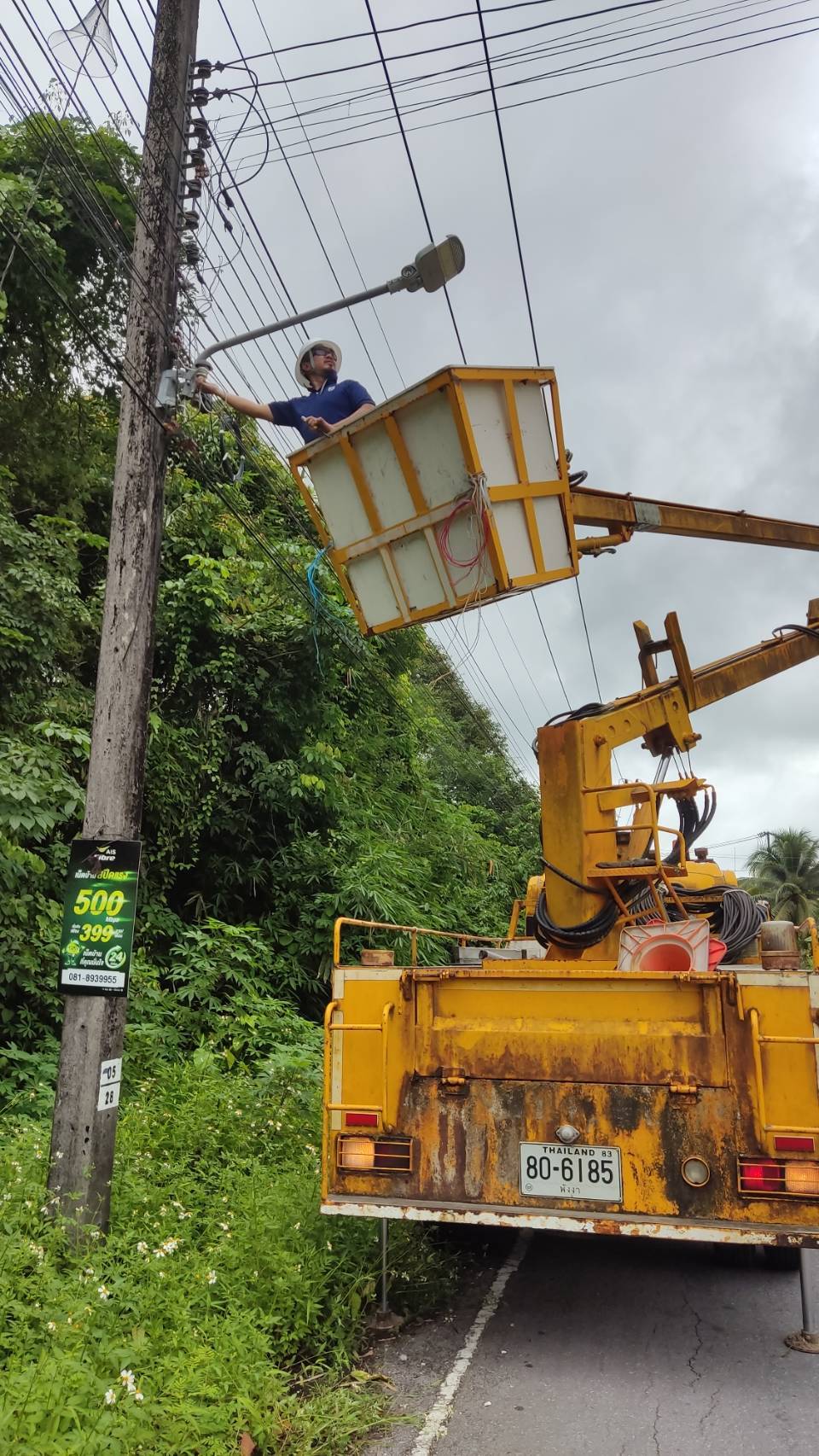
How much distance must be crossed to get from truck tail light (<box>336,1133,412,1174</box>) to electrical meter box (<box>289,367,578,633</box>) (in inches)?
115

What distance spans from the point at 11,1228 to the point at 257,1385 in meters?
1.47

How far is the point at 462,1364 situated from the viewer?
4.38 m

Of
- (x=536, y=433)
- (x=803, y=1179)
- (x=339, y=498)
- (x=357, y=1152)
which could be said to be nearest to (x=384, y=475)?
(x=339, y=498)

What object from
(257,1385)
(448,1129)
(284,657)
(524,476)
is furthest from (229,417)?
(257,1385)

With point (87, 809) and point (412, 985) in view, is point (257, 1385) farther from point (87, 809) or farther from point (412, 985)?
point (87, 809)

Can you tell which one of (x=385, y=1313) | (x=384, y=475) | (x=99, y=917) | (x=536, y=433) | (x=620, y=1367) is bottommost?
(x=620, y=1367)

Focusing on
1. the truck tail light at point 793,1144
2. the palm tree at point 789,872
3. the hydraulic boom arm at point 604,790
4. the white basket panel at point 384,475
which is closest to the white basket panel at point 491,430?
the white basket panel at point 384,475

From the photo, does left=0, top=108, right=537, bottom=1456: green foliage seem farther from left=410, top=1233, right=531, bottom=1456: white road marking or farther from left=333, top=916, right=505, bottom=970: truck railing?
left=333, top=916, right=505, bottom=970: truck railing

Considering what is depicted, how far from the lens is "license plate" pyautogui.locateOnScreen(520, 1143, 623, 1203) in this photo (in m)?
4.39

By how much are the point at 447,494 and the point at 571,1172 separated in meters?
3.51

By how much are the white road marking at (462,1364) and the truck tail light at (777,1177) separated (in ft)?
4.81

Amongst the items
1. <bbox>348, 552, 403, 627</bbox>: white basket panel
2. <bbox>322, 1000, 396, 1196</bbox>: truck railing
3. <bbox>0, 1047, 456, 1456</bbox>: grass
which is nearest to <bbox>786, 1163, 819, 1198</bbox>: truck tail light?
<bbox>322, 1000, 396, 1196</bbox>: truck railing

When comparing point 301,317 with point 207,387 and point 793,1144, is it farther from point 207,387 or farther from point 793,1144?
point 793,1144

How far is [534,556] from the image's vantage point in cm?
580
